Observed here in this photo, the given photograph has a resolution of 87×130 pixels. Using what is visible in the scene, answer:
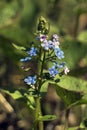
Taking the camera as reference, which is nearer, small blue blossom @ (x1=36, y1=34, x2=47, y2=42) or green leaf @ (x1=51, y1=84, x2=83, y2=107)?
small blue blossom @ (x1=36, y1=34, x2=47, y2=42)

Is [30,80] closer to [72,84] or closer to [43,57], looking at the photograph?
[43,57]

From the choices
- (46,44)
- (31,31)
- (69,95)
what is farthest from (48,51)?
(31,31)

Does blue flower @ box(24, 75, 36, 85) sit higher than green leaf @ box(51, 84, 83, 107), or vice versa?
blue flower @ box(24, 75, 36, 85)

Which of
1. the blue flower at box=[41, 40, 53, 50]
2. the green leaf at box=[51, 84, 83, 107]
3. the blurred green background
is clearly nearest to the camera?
the blue flower at box=[41, 40, 53, 50]

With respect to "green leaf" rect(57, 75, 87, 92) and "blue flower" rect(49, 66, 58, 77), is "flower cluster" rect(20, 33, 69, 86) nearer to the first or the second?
"blue flower" rect(49, 66, 58, 77)

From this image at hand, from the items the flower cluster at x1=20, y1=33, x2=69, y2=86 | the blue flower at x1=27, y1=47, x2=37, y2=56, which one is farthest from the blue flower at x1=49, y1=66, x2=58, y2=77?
the blue flower at x1=27, y1=47, x2=37, y2=56

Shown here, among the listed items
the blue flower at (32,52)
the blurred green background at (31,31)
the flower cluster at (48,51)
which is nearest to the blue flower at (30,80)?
the flower cluster at (48,51)

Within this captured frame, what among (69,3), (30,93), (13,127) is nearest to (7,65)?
(69,3)

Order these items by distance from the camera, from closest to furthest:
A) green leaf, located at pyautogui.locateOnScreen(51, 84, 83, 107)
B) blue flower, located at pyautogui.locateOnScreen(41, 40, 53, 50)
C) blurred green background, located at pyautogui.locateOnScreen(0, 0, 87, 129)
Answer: blue flower, located at pyautogui.locateOnScreen(41, 40, 53, 50)
green leaf, located at pyautogui.locateOnScreen(51, 84, 83, 107)
blurred green background, located at pyautogui.locateOnScreen(0, 0, 87, 129)

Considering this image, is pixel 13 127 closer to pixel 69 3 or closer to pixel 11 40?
pixel 11 40
